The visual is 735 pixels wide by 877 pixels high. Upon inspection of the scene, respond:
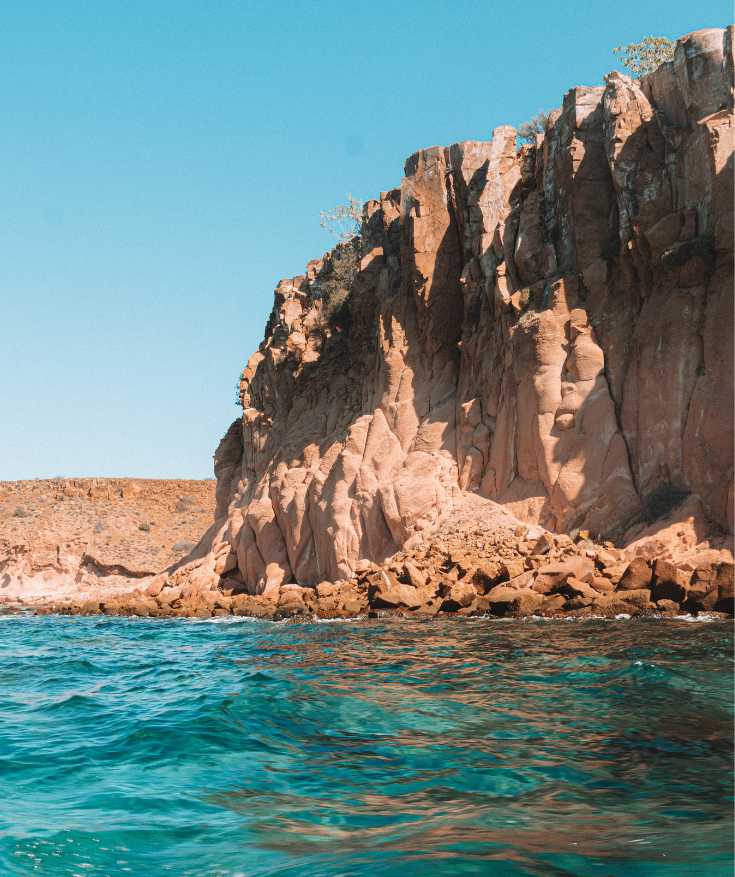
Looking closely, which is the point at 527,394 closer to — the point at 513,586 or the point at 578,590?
the point at 513,586

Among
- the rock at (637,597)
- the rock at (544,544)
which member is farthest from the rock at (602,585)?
the rock at (544,544)

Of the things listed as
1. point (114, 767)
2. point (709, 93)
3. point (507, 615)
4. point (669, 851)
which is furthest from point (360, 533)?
point (669, 851)

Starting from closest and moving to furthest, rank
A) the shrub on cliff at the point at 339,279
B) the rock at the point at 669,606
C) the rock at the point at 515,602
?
1. the rock at the point at 669,606
2. the rock at the point at 515,602
3. the shrub on cliff at the point at 339,279

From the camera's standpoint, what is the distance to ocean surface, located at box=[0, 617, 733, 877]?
5.91 meters

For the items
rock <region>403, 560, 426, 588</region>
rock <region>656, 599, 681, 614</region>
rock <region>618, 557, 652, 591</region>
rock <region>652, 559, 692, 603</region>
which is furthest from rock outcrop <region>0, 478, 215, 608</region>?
rock <region>656, 599, 681, 614</region>

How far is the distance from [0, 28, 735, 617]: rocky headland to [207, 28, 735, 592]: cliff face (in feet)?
0.23

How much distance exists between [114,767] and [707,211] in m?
20.4

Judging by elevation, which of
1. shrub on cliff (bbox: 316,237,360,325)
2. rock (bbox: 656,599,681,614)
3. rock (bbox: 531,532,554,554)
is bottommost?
rock (bbox: 656,599,681,614)

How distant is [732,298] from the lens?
22.3 metres

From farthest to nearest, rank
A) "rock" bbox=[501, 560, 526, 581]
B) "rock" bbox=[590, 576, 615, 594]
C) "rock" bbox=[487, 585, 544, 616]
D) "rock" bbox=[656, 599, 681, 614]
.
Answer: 1. "rock" bbox=[501, 560, 526, 581]
2. "rock" bbox=[590, 576, 615, 594]
3. "rock" bbox=[487, 585, 544, 616]
4. "rock" bbox=[656, 599, 681, 614]

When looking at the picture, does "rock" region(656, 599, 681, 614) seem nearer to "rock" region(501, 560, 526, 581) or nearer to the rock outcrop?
"rock" region(501, 560, 526, 581)

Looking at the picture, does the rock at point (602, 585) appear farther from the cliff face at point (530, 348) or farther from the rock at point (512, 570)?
the cliff face at point (530, 348)

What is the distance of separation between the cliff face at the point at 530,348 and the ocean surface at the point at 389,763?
9.64 m

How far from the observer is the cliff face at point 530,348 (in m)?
23.3
